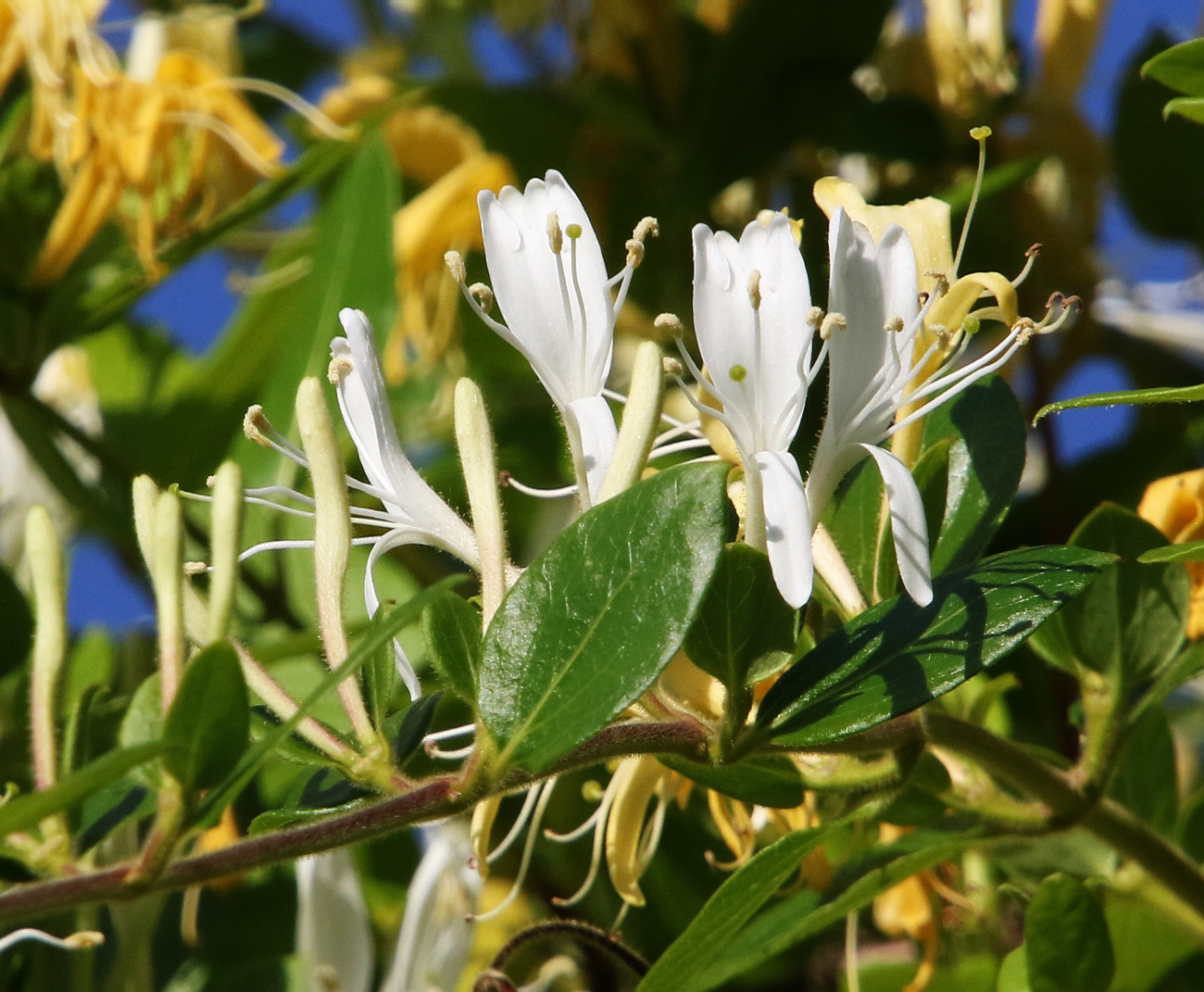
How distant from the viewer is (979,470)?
627mm

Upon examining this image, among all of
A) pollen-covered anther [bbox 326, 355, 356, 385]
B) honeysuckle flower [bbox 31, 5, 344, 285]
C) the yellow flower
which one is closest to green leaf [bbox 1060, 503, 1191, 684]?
the yellow flower

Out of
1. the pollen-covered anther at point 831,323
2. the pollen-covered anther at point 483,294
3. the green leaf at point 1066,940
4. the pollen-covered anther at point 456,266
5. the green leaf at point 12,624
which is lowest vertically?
the green leaf at point 1066,940

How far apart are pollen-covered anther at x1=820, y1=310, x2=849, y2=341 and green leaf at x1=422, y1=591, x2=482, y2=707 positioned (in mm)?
159

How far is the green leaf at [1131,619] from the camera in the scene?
68 centimetres

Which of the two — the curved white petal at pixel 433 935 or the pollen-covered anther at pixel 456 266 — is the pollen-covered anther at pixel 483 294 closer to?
the pollen-covered anther at pixel 456 266

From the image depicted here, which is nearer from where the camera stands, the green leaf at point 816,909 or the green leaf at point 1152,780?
the green leaf at point 816,909

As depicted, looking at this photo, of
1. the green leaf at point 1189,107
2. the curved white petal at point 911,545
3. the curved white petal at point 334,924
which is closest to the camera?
the curved white petal at point 911,545

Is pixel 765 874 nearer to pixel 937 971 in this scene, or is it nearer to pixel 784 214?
pixel 784 214

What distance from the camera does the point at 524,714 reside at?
0.47 m

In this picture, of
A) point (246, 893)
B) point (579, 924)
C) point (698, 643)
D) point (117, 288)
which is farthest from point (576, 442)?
point (246, 893)

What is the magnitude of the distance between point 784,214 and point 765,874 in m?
0.25

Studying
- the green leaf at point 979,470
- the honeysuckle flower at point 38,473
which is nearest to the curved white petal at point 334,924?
the green leaf at point 979,470

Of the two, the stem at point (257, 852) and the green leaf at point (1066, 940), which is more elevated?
the stem at point (257, 852)

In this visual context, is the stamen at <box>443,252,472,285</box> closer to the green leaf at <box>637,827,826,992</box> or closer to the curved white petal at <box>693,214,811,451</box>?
the curved white petal at <box>693,214,811,451</box>
